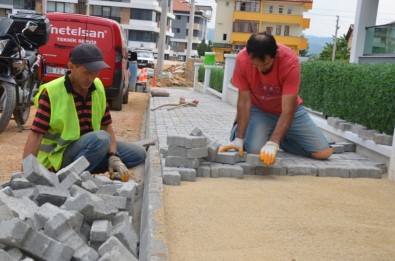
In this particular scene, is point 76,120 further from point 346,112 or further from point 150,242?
point 346,112

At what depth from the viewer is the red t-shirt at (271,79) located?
204 inches

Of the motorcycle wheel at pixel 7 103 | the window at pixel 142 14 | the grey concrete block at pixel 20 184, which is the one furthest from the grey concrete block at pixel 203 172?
the window at pixel 142 14

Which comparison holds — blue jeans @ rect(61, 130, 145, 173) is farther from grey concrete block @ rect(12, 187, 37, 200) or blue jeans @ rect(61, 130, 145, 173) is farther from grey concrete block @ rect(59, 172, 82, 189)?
grey concrete block @ rect(12, 187, 37, 200)

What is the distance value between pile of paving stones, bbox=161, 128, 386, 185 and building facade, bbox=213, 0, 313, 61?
54.3 m

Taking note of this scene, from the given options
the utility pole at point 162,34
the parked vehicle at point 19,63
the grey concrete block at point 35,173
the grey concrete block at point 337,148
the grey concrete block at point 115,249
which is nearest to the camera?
the grey concrete block at point 115,249

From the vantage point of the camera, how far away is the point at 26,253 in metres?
2.85

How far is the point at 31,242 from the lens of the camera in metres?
2.82

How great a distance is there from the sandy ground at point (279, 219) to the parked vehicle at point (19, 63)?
3.65 metres

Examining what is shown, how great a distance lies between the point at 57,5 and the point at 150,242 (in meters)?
60.4

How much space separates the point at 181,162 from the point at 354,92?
275 centimetres

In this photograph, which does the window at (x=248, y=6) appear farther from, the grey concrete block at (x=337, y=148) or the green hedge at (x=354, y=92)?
the grey concrete block at (x=337, y=148)

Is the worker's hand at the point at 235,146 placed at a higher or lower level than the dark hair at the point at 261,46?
lower

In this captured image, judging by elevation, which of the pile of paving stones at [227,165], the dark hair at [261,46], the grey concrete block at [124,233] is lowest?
the grey concrete block at [124,233]

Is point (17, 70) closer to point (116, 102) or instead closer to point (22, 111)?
point (22, 111)
